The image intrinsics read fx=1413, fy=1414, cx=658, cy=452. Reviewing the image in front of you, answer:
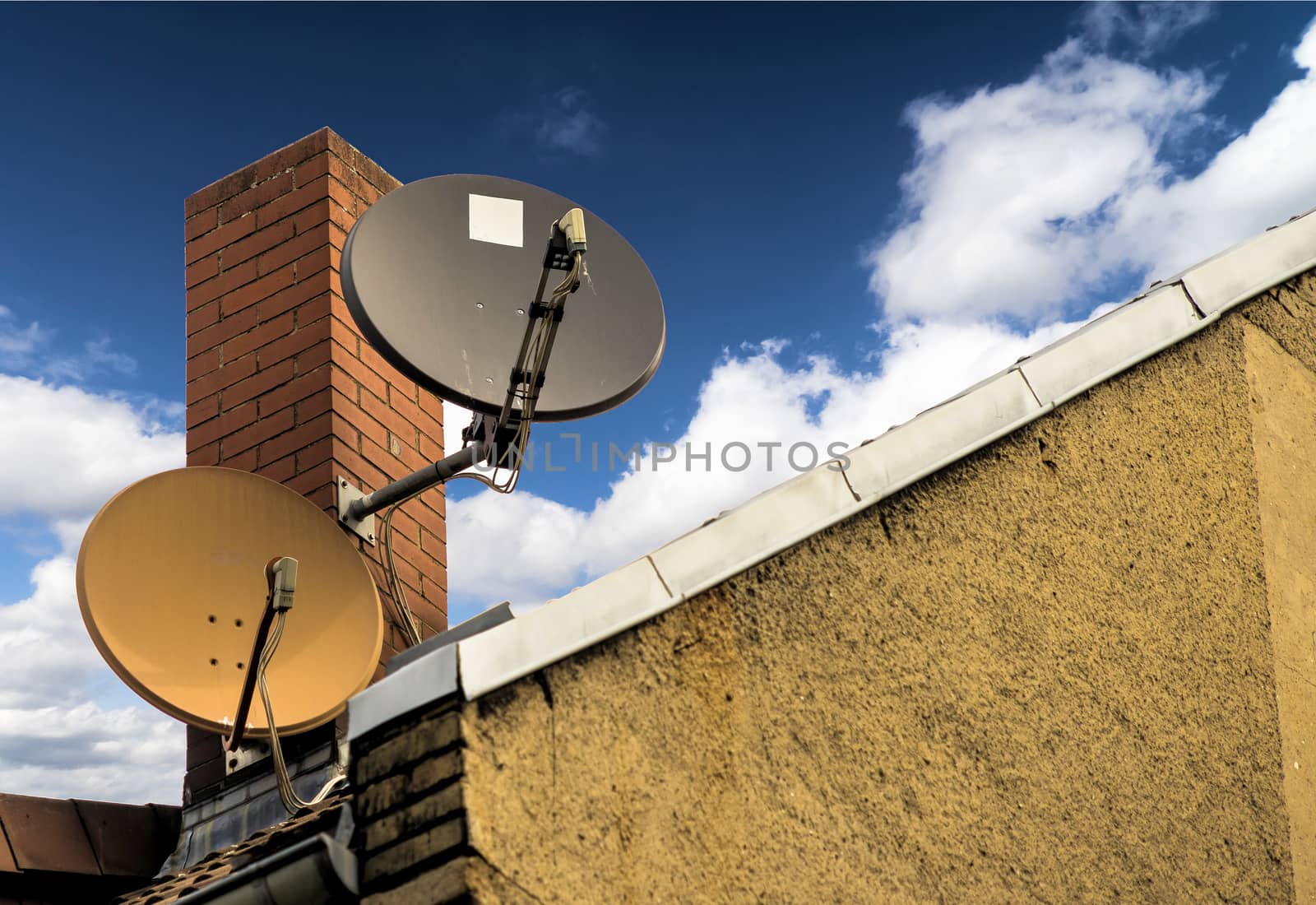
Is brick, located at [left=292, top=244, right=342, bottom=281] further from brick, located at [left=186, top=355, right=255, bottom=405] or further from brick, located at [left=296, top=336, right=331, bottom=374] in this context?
brick, located at [left=186, top=355, right=255, bottom=405]

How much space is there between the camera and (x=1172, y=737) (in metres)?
3.27

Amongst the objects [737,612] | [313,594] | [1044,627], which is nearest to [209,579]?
[313,594]

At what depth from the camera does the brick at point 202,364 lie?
5891 millimetres

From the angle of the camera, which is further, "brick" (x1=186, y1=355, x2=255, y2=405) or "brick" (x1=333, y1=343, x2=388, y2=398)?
"brick" (x1=186, y1=355, x2=255, y2=405)

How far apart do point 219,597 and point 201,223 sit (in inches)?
94.4

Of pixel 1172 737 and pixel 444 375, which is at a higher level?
pixel 444 375

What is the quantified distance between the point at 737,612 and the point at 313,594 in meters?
2.35

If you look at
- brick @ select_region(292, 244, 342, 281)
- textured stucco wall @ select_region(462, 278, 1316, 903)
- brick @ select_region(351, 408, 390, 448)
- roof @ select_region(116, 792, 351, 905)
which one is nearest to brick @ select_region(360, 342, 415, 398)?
brick @ select_region(351, 408, 390, 448)

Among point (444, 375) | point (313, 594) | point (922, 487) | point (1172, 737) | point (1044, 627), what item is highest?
point (444, 375)

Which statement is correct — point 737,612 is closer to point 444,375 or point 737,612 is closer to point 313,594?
point 444,375

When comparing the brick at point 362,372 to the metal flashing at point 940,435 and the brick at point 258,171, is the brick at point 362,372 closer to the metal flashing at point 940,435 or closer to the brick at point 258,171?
the brick at point 258,171

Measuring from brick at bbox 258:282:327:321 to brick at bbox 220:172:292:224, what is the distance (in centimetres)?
54

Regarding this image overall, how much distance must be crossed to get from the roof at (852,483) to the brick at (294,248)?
3.36 meters

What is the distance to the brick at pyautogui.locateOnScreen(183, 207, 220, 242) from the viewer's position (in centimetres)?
630
